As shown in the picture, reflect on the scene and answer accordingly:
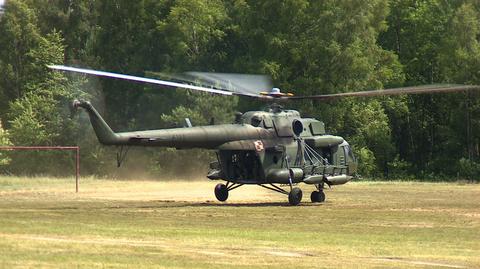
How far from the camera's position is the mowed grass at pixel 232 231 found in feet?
64.2

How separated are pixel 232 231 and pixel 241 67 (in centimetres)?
5368

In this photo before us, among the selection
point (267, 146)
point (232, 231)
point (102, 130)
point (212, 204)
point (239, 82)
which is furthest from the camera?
point (212, 204)

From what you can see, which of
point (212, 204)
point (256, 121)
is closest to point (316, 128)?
point (256, 121)

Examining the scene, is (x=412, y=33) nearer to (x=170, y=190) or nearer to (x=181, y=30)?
(x=181, y=30)

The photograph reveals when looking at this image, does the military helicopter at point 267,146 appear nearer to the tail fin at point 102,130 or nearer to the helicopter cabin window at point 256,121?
the helicopter cabin window at point 256,121

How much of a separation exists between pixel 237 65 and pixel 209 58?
3412 mm

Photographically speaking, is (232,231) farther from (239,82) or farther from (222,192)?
(222,192)

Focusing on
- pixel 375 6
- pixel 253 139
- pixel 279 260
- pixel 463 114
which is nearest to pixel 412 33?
pixel 375 6

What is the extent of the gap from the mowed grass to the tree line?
31.1 m

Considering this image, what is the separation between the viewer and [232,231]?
84.9 feet

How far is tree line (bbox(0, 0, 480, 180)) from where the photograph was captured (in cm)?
7506

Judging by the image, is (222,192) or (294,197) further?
(222,192)

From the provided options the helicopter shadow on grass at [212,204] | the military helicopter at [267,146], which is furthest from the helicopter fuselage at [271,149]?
the helicopter shadow on grass at [212,204]

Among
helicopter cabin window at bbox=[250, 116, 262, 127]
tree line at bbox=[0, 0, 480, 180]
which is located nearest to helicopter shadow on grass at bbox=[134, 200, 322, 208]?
helicopter cabin window at bbox=[250, 116, 262, 127]
